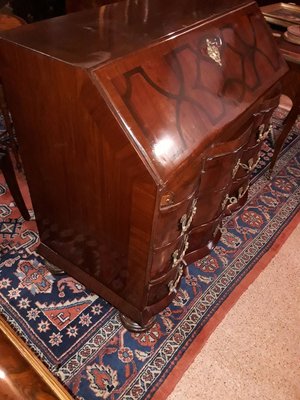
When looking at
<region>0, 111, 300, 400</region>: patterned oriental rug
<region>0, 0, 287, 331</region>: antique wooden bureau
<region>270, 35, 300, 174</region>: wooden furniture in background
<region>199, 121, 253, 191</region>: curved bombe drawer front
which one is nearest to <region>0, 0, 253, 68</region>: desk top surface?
<region>0, 0, 287, 331</region>: antique wooden bureau

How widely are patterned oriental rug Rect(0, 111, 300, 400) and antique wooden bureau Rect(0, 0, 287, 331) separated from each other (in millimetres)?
164

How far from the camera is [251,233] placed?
224 cm

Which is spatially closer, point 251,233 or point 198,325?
point 198,325

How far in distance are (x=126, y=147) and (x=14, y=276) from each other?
1276 mm

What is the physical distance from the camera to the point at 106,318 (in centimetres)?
170

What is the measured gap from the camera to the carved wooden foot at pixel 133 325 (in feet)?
5.21

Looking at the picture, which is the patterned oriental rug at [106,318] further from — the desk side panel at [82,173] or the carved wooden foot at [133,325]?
the desk side panel at [82,173]

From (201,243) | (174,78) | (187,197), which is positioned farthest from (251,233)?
(174,78)

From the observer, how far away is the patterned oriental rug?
1.49 metres

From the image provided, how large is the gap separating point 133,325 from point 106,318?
7.3 inches

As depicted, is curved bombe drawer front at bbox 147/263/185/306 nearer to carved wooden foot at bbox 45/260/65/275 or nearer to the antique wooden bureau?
the antique wooden bureau

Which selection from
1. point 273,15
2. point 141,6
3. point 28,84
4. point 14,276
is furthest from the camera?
point 273,15

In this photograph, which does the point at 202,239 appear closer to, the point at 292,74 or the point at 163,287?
the point at 163,287

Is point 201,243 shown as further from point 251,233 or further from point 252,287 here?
point 251,233
